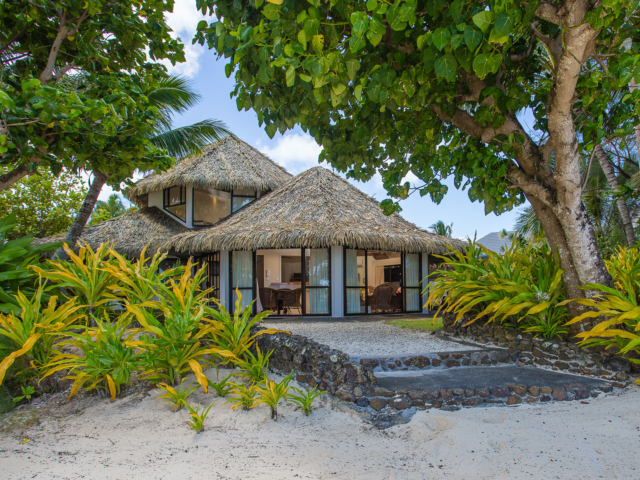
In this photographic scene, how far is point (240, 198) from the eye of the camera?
494 inches

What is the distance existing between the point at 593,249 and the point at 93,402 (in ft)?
16.1

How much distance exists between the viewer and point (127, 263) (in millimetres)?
3975

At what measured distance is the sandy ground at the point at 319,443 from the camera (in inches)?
87.4

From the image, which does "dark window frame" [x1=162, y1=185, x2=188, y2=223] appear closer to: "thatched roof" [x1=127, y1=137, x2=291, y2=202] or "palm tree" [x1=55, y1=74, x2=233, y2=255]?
"thatched roof" [x1=127, y1=137, x2=291, y2=202]

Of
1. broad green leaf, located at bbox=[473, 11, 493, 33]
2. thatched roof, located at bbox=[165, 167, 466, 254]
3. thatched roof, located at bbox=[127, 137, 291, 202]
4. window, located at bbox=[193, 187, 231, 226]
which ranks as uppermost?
thatched roof, located at bbox=[127, 137, 291, 202]

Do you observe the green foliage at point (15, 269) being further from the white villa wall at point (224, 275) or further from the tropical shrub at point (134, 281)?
the white villa wall at point (224, 275)

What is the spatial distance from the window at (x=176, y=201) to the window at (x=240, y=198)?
4.77 ft

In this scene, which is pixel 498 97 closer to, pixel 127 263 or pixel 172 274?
pixel 172 274

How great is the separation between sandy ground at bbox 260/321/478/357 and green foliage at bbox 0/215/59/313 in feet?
10.7

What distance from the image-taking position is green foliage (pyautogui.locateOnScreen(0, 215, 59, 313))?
363 cm

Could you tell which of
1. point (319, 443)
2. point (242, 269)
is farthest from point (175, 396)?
point (242, 269)

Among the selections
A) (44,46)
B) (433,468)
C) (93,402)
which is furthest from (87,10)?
(433,468)

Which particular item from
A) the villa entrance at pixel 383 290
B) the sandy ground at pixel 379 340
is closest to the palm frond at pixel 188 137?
the villa entrance at pixel 383 290

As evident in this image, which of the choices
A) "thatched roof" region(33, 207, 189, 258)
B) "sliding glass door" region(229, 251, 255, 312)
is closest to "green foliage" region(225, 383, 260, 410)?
"sliding glass door" region(229, 251, 255, 312)
